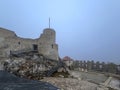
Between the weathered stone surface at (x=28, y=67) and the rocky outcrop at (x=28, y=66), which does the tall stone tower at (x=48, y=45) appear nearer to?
the rocky outcrop at (x=28, y=66)

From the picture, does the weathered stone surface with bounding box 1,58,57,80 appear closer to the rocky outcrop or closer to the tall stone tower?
the rocky outcrop

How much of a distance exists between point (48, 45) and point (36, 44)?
1.62 m

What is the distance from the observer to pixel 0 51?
22.9 metres

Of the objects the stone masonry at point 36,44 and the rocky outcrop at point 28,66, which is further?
the stone masonry at point 36,44

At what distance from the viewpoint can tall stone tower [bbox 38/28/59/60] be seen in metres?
22.6

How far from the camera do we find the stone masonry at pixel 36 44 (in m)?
22.7

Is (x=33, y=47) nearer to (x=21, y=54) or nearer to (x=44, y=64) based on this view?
(x=21, y=54)

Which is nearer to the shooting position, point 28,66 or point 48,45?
point 28,66

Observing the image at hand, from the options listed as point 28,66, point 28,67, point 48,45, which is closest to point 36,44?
point 48,45

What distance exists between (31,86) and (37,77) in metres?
5.15

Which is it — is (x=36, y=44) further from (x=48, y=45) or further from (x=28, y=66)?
(x=28, y=66)

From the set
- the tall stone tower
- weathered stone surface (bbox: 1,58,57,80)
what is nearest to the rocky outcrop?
weathered stone surface (bbox: 1,58,57,80)

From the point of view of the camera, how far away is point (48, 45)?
74.4 feet

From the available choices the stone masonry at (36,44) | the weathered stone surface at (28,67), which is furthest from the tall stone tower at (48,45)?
the weathered stone surface at (28,67)
